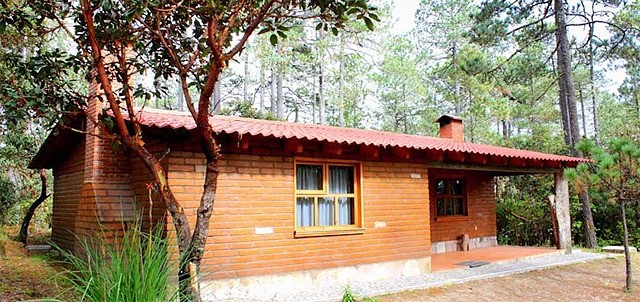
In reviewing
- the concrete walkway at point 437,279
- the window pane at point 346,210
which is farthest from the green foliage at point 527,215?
the window pane at point 346,210

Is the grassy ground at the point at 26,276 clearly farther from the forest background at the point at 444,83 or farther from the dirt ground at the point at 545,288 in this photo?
the dirt ground at the point at 545,288

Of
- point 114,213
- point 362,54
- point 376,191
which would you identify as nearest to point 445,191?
point 376,191

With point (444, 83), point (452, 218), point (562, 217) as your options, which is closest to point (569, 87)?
point (562, 217)

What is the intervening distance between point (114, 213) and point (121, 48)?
12.6 feet

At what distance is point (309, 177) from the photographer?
7910 millimetres

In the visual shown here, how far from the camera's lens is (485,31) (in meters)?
14.5

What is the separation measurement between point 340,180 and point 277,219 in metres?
1.52

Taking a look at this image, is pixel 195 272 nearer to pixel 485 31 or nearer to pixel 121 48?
pixel 121 48

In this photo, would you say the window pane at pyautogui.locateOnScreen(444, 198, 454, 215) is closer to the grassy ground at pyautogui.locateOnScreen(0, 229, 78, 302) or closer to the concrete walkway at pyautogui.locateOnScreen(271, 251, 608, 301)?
the concrete walkway at pyautogui.locateOnScreen(271, 251, 608, 301)

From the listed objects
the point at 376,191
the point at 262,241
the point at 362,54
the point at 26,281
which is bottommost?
the point at 26,281

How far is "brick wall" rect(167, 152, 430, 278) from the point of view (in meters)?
6.59

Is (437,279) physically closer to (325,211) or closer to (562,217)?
(325,211)

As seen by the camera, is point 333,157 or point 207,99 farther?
point 333,157

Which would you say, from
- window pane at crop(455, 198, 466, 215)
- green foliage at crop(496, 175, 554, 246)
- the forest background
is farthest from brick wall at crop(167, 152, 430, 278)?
green foliage at crop(496, 175, 554, 246)
